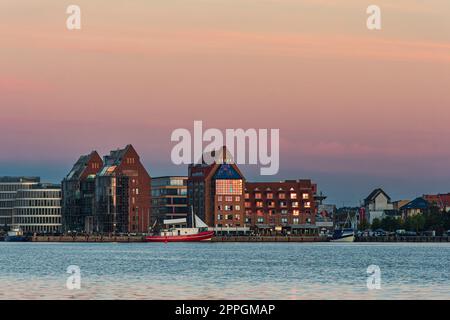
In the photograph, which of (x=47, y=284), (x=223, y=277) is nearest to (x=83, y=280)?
(x=47, y=284)

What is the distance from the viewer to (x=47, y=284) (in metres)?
81.7

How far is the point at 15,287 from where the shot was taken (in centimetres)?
7781
